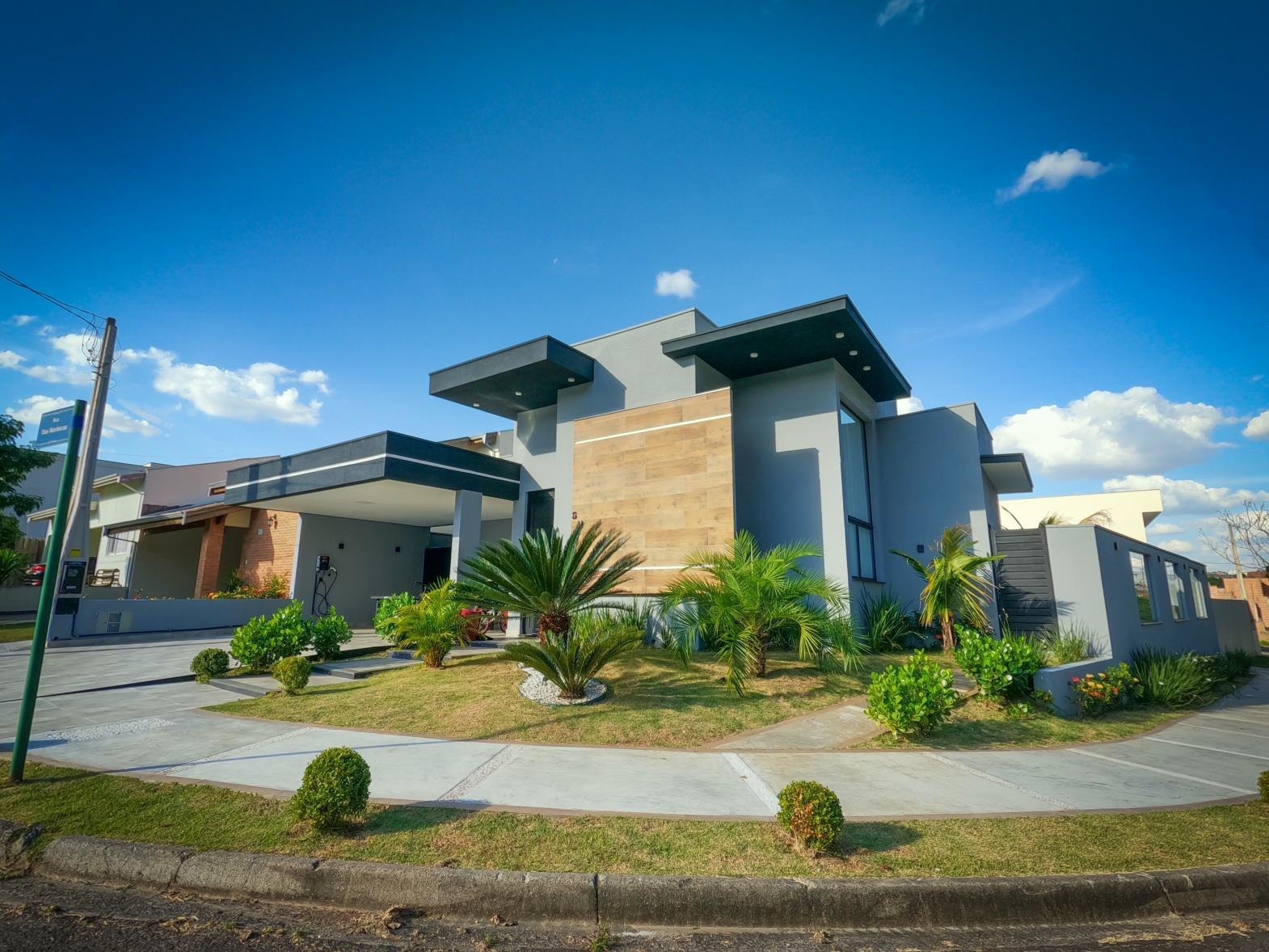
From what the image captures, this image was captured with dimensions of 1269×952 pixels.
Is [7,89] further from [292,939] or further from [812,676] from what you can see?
[812,676]

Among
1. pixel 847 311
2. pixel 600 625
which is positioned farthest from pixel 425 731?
pixel 847 311

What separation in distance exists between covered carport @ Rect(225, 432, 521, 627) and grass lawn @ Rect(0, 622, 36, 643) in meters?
6.27

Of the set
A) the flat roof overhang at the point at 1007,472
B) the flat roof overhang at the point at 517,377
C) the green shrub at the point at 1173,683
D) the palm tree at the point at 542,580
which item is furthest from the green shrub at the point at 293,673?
the flat roof overhang at the point at 1007,472

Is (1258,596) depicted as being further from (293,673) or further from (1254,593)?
(293,673)

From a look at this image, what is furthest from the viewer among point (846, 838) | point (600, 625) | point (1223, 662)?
point (1223, 662)

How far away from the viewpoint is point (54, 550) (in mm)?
4410

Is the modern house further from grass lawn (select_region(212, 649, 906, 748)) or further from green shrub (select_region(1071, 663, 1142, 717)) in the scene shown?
green shrub (select_region(1071, 663, 1142, 717))

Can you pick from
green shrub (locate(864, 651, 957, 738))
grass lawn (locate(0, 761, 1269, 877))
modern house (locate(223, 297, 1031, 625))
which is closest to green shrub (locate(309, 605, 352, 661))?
modern house (locate(223, 297, 1031, 625))

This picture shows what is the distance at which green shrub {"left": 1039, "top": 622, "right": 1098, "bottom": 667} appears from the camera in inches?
449

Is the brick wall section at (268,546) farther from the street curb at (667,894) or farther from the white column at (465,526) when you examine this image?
the street curb at (667,894)

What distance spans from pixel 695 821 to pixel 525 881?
1434mm

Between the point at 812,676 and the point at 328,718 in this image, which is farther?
the point at 812,676

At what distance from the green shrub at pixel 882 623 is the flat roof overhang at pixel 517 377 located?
9.00m

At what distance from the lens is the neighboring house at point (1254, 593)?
114 feet
